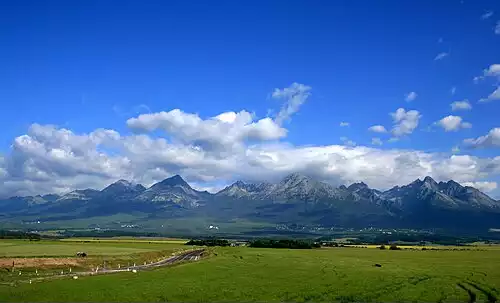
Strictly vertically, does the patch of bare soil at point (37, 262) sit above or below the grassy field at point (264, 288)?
above

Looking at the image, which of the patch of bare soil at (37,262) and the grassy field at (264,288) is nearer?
the grassy field at (264,288)

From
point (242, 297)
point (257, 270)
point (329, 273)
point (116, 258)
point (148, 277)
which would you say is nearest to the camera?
point (242, 297)

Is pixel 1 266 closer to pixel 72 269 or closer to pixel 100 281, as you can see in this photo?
pixel 72 269

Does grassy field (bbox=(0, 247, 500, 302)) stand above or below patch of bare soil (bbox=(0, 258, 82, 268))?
below

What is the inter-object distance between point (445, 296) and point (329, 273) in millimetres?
30083

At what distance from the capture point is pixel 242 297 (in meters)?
56.6

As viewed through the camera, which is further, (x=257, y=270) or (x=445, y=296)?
(x=257, y=270)

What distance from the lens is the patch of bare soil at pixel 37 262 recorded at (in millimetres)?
91125

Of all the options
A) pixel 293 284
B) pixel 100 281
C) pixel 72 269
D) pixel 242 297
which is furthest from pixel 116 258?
pixel 242 297

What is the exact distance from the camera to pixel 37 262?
314 ft

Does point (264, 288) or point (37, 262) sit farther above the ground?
point (37, 262)

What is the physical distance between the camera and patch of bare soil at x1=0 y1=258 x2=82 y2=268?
299 feet

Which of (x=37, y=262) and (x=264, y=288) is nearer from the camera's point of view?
(x=264, y=288)

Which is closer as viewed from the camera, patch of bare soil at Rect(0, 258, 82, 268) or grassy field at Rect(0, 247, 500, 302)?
grassy field at Rect(0, 247, 500, 302)
